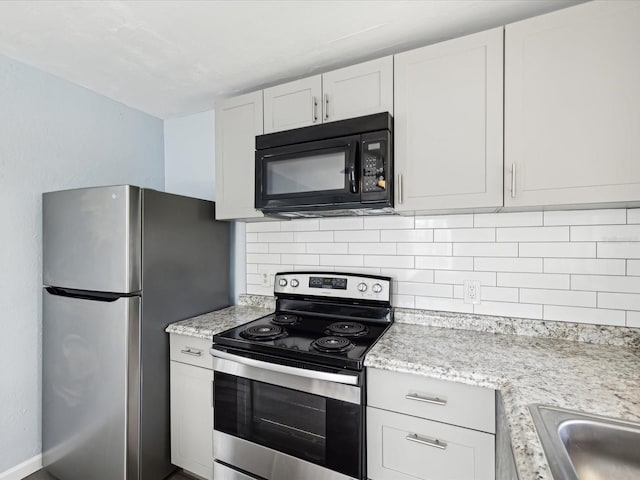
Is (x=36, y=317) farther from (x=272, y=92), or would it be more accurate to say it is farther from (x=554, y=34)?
(x=554, y=34)

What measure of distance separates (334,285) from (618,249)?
1342 mm

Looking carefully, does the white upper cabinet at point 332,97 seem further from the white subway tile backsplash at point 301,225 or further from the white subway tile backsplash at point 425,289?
the white subway tile backsplash at point 425,289

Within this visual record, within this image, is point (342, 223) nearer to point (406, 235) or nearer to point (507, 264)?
point (406, 235)

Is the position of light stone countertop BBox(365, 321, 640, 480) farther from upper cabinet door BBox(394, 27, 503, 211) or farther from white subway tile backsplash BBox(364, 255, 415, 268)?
upper cabinet door BBox(394, 27, 503, 211)

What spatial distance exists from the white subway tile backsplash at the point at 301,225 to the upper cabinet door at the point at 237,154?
0.30 meters

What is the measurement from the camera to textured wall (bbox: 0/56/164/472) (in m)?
1.79

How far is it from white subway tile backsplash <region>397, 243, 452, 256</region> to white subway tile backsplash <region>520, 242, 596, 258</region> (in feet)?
1.14

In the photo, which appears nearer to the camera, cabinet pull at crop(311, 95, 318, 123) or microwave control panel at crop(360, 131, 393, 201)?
microwave control panel at crop(360, 131, 393, 201)

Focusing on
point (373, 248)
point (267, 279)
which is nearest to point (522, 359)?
point (373, 248)

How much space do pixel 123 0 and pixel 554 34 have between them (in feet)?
5.67

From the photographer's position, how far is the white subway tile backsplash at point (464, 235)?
1.66 meters

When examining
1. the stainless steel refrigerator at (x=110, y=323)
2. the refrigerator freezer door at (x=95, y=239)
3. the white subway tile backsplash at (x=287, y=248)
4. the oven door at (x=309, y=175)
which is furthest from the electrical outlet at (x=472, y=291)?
the refrigerator freezer door at (x=95, y=239)

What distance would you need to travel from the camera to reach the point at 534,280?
1573 mm

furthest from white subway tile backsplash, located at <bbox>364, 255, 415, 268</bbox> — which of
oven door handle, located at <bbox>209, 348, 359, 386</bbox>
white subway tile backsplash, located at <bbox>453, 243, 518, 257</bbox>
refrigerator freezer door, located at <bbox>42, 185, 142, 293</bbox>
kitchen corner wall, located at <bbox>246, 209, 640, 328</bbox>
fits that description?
refrigerator freezer door, located at <bbox>42, 185, 142, 293</bbox>
